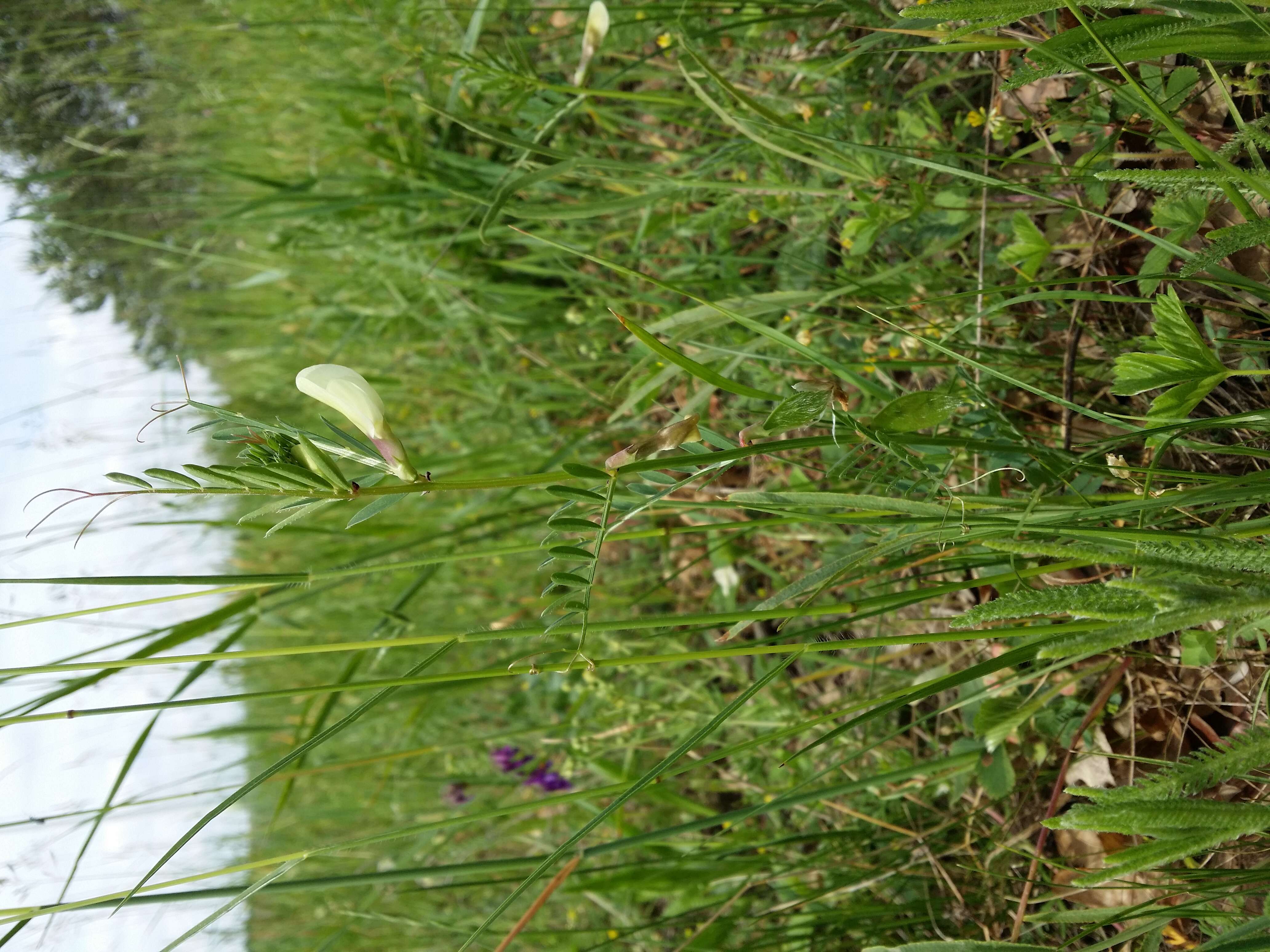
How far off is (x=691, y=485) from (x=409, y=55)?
1534 mm

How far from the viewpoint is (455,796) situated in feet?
8.95

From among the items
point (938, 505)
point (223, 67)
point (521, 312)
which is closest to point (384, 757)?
point (938, 505)

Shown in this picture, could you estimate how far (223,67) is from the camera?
2.93 meters

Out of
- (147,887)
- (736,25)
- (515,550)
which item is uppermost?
(736,25)

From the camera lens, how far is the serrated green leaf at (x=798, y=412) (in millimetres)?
844

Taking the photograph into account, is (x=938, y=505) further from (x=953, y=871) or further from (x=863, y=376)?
(x=953, y=871)

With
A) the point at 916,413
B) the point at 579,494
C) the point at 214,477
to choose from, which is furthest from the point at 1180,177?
the point at 214,477

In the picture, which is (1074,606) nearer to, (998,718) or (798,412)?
(798,412)

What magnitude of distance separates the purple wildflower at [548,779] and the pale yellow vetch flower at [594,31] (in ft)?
6.04

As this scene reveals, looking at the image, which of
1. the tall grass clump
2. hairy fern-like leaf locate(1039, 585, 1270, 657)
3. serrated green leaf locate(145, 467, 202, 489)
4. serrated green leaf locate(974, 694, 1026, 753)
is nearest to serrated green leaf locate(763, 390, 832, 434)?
the tall grass clump

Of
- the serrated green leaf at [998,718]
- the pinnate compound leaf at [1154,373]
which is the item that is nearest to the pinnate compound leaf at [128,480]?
the pinnate compound leaf at [1154,373]

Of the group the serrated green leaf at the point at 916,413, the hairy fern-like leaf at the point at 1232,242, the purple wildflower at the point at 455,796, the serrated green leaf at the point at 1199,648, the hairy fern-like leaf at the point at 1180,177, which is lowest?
the purple wildflower at the point at 455,796

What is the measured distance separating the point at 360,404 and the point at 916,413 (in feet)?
1.99

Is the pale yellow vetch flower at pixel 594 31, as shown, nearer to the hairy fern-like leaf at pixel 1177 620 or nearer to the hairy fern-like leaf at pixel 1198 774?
the hairy fern-like leaf at pixel 1177 620
